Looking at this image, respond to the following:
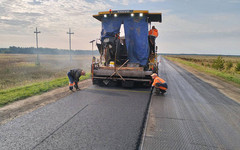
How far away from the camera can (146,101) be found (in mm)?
5844

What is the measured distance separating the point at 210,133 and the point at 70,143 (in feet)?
9.82

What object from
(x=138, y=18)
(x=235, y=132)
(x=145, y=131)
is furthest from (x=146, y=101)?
(x=138, y=18)

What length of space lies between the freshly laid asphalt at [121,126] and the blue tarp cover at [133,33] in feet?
9.81

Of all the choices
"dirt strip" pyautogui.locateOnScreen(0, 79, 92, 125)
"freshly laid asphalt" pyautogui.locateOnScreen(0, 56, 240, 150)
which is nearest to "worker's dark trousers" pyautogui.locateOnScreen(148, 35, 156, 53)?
"freshly laid asphalt" pyautogui.locateOnScreen(0, 56, 240, 150)

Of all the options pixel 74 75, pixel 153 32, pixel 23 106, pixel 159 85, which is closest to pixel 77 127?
pixel 23 106

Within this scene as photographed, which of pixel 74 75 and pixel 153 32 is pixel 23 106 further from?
pixel 153 32

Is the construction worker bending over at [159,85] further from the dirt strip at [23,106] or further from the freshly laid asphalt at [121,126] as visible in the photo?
the dirt strip at [23,106]

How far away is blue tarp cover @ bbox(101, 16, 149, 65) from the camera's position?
761cm

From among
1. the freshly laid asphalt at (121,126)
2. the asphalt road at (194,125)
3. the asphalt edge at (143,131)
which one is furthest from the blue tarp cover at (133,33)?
the asphalt edge at (143,131)

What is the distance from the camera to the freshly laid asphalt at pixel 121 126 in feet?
9.82

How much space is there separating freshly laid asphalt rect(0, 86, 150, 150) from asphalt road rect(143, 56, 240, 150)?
46 centimetres

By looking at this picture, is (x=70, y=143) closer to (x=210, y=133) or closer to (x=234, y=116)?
(x=210, y=133)

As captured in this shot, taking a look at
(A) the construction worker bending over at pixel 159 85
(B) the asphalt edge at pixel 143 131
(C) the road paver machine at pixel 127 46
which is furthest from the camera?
(C) the road paver machine at pixel 127 46

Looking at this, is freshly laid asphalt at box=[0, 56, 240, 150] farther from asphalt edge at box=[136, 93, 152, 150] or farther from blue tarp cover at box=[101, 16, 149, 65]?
blue tarp cover at box=[101, 16, 149, 65]
